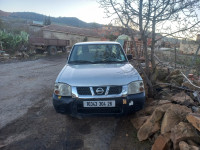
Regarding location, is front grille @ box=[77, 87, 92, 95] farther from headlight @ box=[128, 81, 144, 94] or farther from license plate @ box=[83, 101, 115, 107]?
headlight @ box=[128, 81, 144, 94]

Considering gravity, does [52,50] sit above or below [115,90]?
above

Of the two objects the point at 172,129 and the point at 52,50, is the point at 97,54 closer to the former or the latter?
the point at 172,129

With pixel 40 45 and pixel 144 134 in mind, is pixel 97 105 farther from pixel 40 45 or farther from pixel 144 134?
pixel 40 45

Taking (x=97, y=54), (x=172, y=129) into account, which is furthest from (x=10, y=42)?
(x=172, y=129)

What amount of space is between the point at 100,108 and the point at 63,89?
0.73 metres

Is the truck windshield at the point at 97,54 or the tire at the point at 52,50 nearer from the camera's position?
the truck windshield at the point at 97,54

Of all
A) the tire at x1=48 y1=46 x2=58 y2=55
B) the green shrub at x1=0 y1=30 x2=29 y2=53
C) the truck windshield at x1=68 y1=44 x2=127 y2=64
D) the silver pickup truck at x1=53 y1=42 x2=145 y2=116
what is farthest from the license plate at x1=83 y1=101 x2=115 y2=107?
the green shrub at x1=0 y1=30 x2=29 y2=53

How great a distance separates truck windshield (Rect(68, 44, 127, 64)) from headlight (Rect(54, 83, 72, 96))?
42.5 inches

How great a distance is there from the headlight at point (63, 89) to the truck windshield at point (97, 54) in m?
1.08

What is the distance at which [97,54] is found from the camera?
392 centimetres

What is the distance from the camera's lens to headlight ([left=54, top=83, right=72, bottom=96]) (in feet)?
8.95

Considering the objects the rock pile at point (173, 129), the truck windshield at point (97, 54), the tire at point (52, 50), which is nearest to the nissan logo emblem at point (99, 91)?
the rock pile at point (173, 129)

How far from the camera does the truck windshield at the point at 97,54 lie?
3777mm

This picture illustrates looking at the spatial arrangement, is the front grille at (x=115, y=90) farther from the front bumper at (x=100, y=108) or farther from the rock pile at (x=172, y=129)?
the rock pile at (x=172, y=129)
